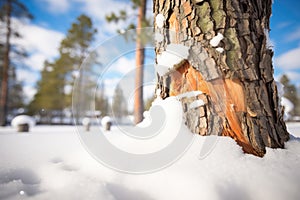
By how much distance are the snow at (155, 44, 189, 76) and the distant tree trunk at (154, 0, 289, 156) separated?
0.12 ft

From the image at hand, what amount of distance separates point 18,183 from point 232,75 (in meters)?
1.24

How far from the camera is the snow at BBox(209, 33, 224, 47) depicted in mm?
918

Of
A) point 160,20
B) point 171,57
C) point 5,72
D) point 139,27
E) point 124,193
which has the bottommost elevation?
point 124,193

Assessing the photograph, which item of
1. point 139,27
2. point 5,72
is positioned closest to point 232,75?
point 139,27

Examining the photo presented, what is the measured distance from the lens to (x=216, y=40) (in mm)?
921

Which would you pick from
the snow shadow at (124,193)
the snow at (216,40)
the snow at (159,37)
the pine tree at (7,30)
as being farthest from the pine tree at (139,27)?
the pine tree at (7,30)

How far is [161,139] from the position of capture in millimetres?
933

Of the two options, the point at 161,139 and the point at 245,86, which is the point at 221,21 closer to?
the point at 245,86

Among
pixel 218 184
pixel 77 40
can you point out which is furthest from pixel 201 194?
pixel 77 40

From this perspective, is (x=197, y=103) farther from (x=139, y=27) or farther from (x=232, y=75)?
(x=139, y=27)

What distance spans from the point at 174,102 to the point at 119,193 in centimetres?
57

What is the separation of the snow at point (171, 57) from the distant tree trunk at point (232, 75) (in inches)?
1.4

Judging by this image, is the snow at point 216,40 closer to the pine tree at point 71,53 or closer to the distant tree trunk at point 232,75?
the distant tree trunk at point 232,75

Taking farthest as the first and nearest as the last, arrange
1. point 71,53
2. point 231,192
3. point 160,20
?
point 71,53, point 160,20, point 231,192
